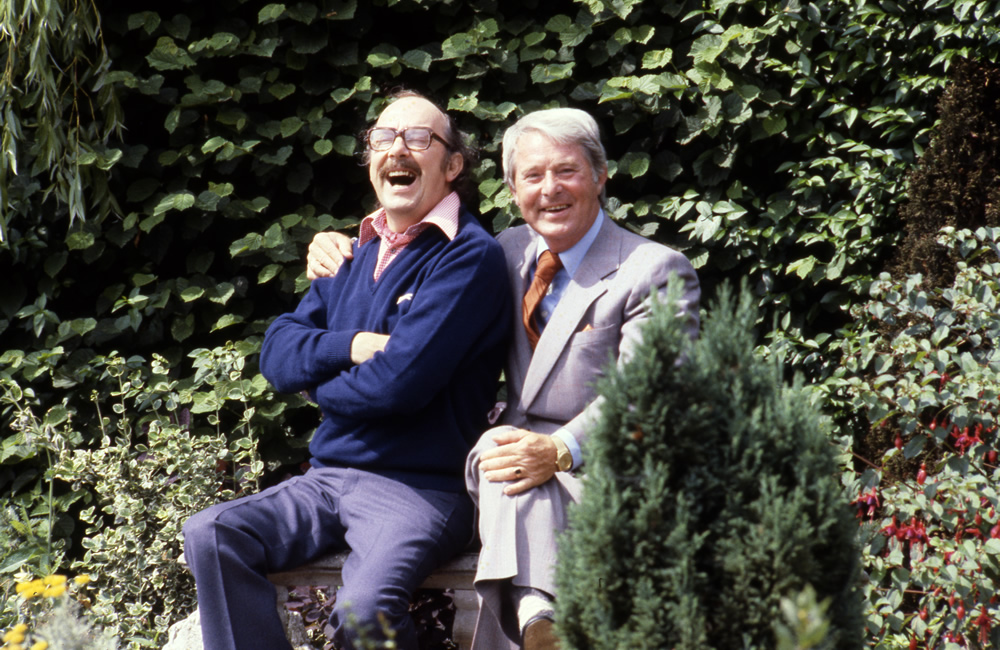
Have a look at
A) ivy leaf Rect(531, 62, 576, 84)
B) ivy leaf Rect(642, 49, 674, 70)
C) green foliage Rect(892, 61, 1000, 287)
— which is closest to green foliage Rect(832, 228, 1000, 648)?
green foliage Rect(892, 61, 1000, 287)

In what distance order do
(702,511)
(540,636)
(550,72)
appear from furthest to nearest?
(550,72) → (540,636) → (702,511)

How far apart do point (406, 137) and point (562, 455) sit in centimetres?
110

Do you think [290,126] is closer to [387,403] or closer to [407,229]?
[407,229]

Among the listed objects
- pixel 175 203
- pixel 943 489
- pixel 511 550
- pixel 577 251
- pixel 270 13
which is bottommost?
pixel 511 550

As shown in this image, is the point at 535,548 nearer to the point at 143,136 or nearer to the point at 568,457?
the point at 568,457

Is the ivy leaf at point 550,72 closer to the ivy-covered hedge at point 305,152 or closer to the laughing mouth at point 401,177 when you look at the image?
the ivy-covered hedge at point 305,152

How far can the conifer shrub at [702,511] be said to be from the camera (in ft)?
5.37

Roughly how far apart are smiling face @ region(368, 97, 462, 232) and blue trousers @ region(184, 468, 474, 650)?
2.63 ft

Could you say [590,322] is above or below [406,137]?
below

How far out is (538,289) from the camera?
281 cm

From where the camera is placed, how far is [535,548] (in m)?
2.42

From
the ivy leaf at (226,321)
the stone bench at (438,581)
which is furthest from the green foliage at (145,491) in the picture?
the stone bench at (438,581)

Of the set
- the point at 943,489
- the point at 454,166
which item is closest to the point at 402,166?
the point at 454,166

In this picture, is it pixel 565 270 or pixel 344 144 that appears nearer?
pixel 565 270
